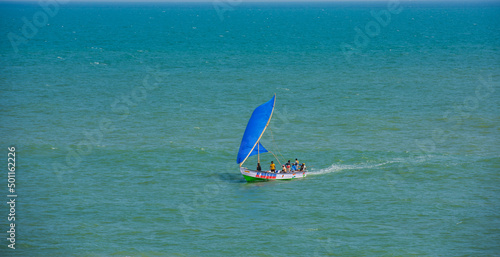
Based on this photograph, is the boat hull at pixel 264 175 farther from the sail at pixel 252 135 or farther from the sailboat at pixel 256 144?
the sail at pixel 252 135

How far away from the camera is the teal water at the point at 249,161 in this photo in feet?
167

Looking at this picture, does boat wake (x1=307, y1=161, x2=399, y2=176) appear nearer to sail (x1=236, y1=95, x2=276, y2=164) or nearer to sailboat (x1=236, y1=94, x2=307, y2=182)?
sailboat (x1=236, y1=94, x2=307, y2=182)

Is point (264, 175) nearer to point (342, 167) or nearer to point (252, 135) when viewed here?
point (252, 135)

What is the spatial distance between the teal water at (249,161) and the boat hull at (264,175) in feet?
2.98

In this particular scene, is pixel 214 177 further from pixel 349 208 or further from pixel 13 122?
pixel 13 122

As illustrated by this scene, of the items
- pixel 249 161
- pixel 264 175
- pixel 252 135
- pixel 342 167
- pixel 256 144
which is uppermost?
pixel 252 135

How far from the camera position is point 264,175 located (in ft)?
209

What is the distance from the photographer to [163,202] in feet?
192

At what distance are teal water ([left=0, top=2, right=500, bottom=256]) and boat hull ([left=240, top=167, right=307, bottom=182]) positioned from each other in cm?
91

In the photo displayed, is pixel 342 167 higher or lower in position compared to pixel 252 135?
lower

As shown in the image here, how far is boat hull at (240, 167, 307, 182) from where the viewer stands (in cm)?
6291

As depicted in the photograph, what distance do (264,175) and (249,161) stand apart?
27.7 feet

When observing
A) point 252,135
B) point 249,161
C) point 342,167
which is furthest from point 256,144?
point 342,167

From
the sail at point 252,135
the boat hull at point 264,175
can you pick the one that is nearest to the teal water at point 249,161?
the boat hull at point 264,175
